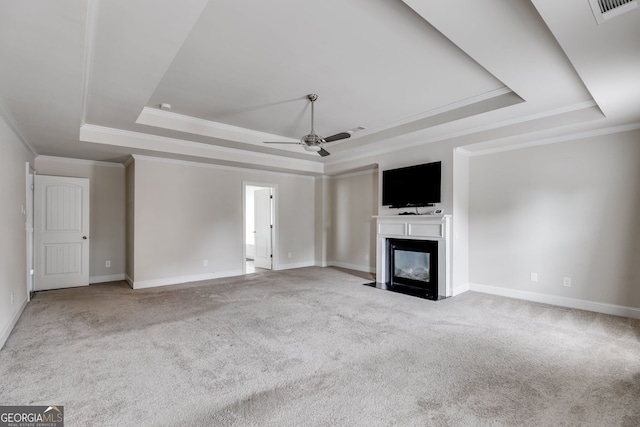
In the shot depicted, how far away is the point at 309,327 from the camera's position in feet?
11.9

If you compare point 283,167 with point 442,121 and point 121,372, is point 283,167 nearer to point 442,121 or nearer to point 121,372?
point 442,121

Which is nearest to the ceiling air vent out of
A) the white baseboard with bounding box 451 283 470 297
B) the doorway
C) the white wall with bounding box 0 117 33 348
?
the white baseboard with bounding box 451 283 470 297

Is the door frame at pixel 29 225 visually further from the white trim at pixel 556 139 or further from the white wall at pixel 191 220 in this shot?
the white trim at pixel 556 139

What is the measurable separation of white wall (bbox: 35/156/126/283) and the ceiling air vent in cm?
717

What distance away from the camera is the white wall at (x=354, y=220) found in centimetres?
714

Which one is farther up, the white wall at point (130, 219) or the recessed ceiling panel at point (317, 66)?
the recessed ceiling panel at point (317, 66)

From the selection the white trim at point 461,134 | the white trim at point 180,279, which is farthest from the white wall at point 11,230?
the white trim at point 461,134

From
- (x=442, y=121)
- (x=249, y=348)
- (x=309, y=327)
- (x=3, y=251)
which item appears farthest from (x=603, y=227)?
(x=3, y=251)

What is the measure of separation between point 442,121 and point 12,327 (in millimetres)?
5787

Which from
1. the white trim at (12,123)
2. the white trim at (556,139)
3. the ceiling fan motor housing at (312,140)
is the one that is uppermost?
the white trim at (556,139)

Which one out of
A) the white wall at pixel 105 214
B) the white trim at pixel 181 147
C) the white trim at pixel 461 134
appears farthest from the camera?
the white wall at pixel 105 214

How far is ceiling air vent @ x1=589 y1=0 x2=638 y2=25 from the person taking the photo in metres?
1.84

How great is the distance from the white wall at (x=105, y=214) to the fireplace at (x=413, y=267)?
17.4ft

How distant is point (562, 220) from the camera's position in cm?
446
